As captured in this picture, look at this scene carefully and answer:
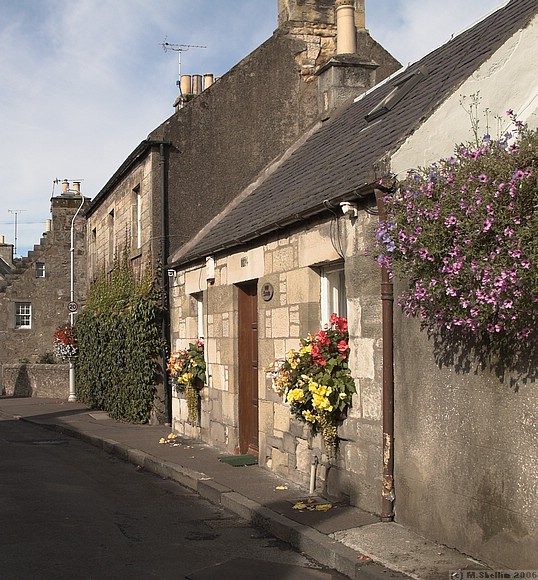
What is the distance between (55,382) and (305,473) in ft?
63.3

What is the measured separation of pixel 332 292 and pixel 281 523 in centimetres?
271

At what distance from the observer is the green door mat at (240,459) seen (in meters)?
10.9

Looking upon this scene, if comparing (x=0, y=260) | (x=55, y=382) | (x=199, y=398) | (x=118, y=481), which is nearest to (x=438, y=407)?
(x=118, y=481)

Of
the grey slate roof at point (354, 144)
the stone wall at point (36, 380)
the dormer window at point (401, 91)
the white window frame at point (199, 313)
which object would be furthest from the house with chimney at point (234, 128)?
the stone wall at point (36, 380)

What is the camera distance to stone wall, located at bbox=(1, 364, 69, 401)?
26750mm

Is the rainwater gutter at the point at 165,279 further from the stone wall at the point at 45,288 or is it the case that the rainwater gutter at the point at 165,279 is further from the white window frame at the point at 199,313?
the stone wall at the point at 45,288

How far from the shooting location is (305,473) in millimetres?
9062

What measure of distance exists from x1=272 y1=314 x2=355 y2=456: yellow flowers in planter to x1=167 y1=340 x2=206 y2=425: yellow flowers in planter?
488cm

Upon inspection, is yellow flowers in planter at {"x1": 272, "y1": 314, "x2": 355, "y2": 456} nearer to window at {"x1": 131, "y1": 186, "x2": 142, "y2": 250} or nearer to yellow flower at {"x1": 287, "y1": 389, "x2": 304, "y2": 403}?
yellow flower at {"x1": 287, "y1": 389, "x2": 304, "y2": 403}

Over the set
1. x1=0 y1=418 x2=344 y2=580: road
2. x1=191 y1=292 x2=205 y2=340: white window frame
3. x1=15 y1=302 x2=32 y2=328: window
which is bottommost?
x1=0 y1=418 x2=344 y2=580: road

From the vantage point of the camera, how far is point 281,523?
291 inches

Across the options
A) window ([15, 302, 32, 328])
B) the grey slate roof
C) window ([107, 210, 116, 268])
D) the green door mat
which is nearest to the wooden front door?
the green door mat

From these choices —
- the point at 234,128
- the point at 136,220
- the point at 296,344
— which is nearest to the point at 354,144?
the point at 296,344

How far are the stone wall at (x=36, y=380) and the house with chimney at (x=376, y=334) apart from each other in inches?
562
